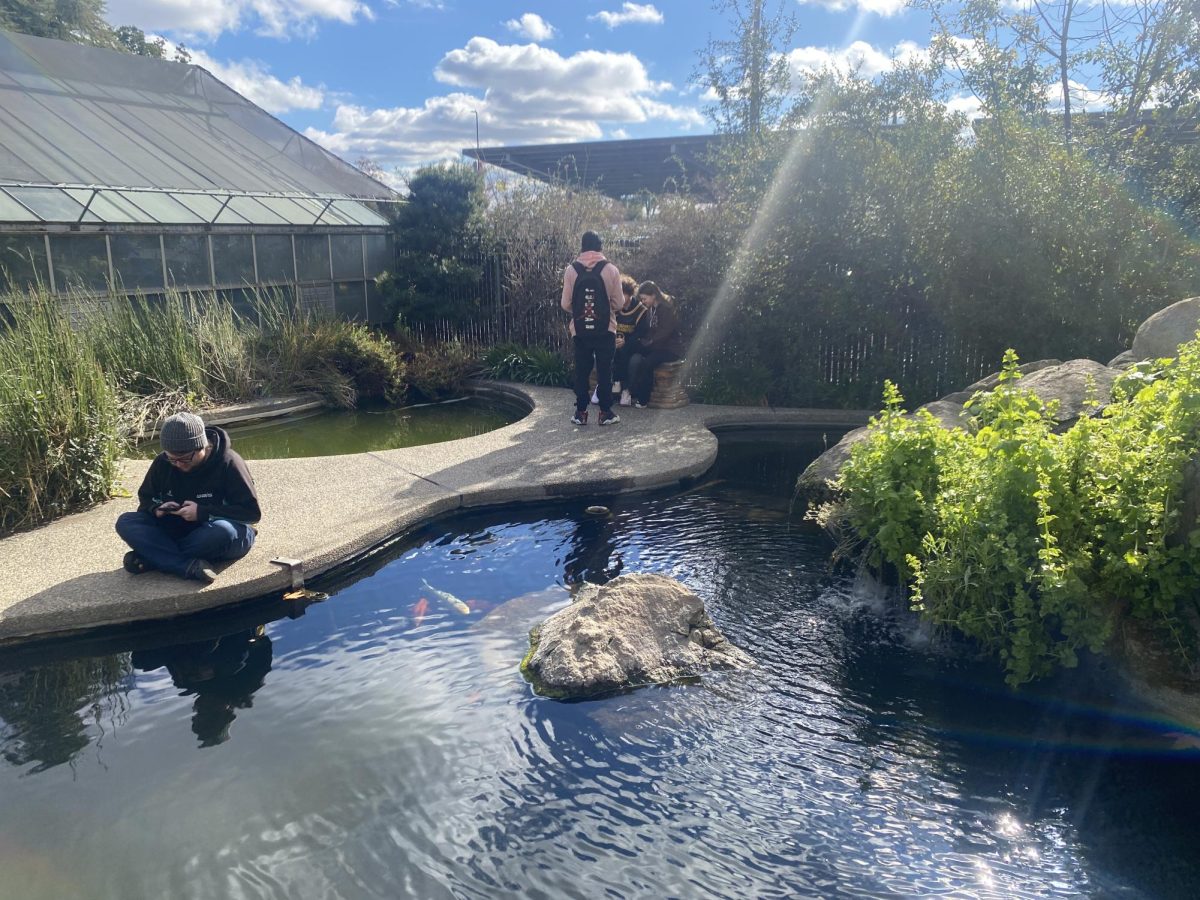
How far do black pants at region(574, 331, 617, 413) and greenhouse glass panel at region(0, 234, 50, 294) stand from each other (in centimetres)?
605

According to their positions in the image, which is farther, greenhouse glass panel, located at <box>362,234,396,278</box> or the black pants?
greenhouse glass panel, located at <box>362,234,396,278</box>

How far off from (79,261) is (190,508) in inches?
279

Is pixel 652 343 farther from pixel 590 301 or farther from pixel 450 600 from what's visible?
pixel 450 600

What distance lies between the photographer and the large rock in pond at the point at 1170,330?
6168 millimetres

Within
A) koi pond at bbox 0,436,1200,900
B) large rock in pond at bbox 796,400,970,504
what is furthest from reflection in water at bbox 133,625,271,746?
large rock in pond at bbox 796,400,970,504

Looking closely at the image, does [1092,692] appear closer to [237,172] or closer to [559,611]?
[559,611]

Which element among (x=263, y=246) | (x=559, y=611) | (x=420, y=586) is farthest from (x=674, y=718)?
(x=263, y=246)

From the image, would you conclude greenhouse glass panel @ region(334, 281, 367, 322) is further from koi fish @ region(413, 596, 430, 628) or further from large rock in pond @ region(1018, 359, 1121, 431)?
large rock in pond @ region(1018, 359, 1121, 431)

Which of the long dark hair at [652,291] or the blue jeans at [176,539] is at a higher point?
the long dark hair at [652,291]

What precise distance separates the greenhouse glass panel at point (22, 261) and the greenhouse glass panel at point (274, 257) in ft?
9.86

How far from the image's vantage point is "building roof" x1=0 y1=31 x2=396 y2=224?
10742 millimetres

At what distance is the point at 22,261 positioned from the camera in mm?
9539

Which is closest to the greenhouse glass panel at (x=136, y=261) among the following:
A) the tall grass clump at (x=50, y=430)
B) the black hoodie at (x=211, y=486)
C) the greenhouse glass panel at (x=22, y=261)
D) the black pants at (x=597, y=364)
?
the greenhouse glass panel at (x=22, y=261)

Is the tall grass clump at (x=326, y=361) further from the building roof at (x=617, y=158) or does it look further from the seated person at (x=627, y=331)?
the building roof at (x=617, y=158)
